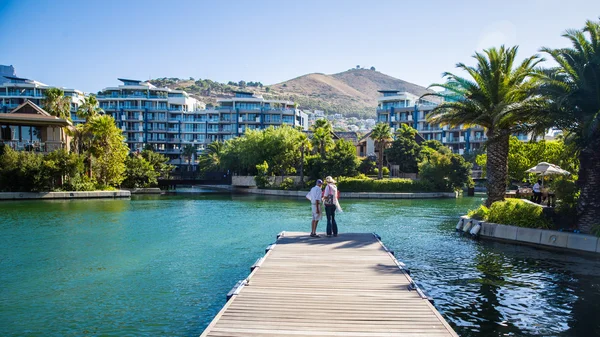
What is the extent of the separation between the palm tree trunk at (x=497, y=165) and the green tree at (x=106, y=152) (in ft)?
151

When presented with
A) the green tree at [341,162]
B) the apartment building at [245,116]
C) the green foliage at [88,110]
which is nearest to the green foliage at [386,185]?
the green tree at [341,162]

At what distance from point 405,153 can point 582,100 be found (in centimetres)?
4989

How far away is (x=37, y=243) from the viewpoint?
77.0 ft

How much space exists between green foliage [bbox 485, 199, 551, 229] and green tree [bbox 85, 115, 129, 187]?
47.9 meters

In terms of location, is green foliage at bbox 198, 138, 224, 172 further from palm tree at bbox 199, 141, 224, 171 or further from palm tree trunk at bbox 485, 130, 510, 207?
palm tree trunk at bbox 485, 130, 510, 207

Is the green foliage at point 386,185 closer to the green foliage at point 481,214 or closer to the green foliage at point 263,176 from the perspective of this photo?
the green foliage at point 263,176

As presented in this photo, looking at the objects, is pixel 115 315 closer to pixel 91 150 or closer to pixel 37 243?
pixel 37 243

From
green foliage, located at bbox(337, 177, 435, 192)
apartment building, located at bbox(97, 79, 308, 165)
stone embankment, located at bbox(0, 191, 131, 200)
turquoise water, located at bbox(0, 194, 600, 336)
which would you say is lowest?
turquoise water, located at bbox(0, 194, 600, 336)

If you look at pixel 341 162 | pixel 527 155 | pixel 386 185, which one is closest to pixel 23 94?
pixel 341 162

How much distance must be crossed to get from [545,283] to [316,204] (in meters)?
7.65

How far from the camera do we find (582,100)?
2120 centimetres

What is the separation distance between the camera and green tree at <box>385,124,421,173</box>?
7112 cm

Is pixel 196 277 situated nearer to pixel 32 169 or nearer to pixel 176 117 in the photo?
pixel 32 169

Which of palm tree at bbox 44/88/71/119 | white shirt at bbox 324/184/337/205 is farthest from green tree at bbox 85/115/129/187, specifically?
white shirt at bbox 324/184/337/205
